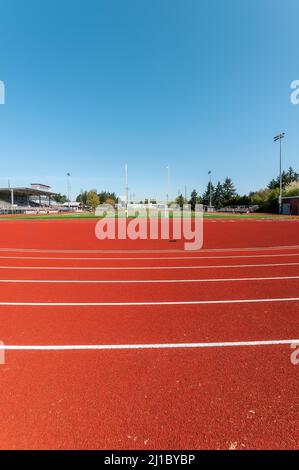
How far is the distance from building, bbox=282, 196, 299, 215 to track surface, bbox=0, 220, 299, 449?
5575cm

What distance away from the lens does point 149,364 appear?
339 cm

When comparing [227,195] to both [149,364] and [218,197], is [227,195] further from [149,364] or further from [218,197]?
[149,364]

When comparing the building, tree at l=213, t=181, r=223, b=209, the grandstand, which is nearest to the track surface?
the building

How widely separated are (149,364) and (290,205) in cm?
6365

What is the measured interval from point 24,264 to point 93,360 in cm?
745

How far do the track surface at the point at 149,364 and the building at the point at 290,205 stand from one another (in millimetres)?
55748

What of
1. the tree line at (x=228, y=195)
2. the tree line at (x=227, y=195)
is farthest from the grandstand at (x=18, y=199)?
the tree line at (x=228, y=195)

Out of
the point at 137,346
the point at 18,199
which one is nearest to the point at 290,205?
the point at 137,346

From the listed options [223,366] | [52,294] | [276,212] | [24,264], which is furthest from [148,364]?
[276,212]

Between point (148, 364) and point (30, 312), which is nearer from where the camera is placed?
point (148, 364)

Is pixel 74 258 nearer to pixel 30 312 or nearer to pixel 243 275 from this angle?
pixel 30 312

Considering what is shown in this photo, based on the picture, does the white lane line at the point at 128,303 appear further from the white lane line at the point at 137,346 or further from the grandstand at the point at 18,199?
the grandstand at the point at 18,199

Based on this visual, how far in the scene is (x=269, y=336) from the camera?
161 inches

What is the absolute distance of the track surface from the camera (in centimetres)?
238
